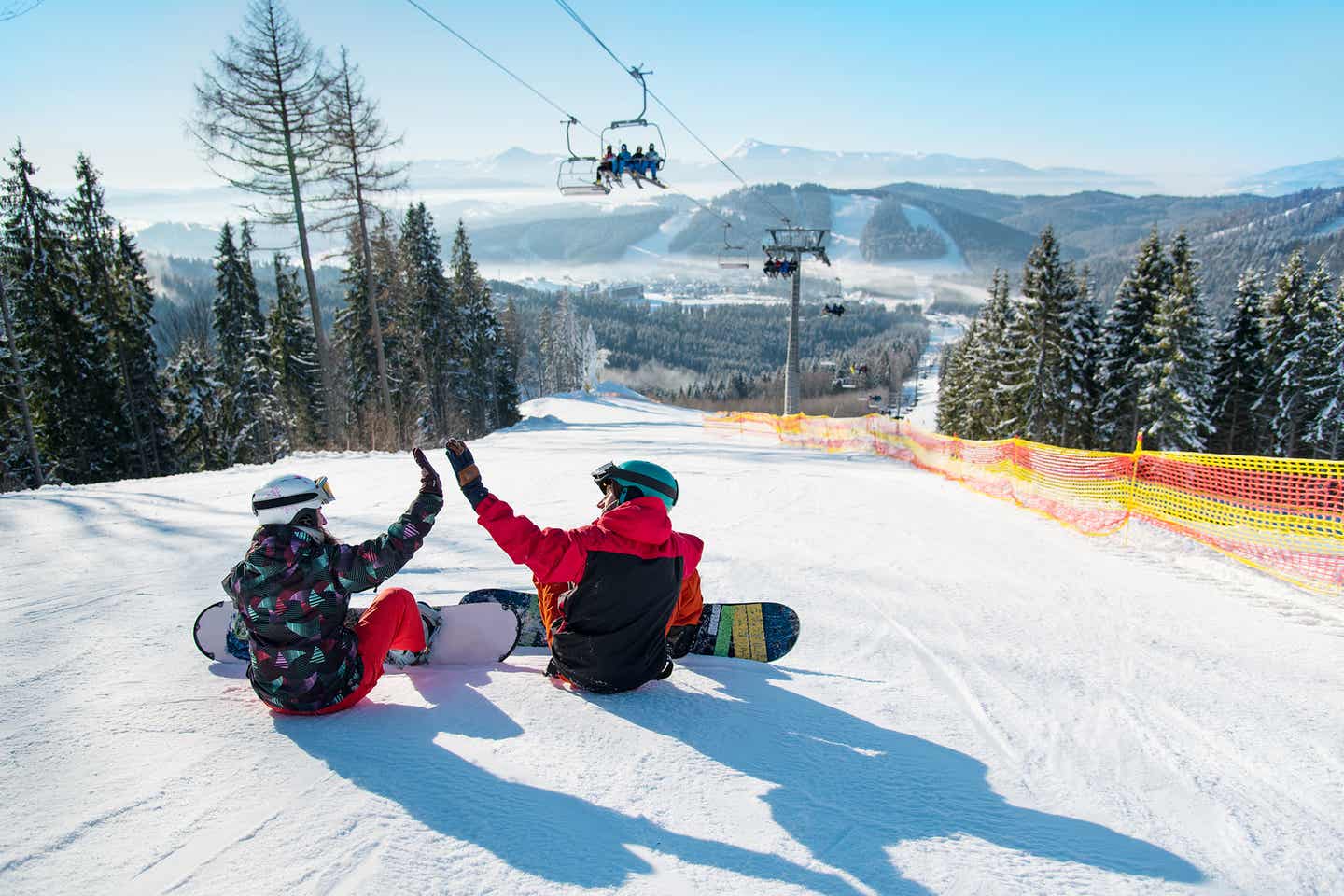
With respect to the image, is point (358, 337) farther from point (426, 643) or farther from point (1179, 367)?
point (1179, 367)

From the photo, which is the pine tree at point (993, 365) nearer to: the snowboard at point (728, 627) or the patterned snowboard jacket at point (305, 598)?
the snowboard at point (728, 627)

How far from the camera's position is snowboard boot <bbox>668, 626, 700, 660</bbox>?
3.77 metres

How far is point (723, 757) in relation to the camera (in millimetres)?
2785

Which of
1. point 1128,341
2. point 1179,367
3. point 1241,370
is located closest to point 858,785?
point 1179,367

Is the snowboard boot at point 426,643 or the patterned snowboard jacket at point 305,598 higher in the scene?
the patterned snowboard jacket at point 305,598

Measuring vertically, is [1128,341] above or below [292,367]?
above

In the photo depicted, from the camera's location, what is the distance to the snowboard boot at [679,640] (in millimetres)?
3771

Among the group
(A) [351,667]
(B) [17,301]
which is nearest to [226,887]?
(A) [351,667]

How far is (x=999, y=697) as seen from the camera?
3.64 m

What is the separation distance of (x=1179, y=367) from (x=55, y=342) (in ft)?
140

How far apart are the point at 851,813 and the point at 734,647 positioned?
1465mm

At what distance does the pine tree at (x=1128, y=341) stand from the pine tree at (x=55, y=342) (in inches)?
1615

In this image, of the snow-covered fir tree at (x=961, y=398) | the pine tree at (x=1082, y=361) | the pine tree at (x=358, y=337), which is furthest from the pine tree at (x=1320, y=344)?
the pine tree at (x=358, y=337)

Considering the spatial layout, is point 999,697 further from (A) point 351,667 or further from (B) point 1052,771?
(A) point 351,667
